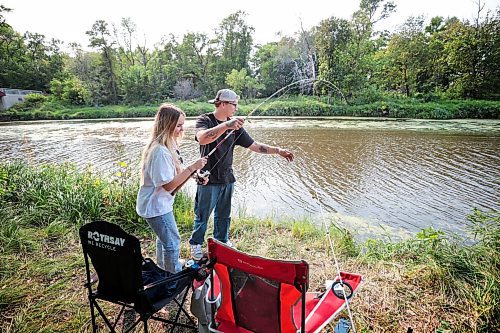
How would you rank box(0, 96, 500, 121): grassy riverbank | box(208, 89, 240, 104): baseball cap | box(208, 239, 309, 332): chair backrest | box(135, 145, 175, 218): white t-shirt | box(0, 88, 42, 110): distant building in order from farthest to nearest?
1. box(0, 88, 42, 110): distant building
2. box(0, 96, 500, 121): grassy riverbank
3. box(208, 89, 240, 104): baseball cap
4. box(135, 145, 175, 218): white t-shirt
5. box(208, 239, 309, 332): chair backrest

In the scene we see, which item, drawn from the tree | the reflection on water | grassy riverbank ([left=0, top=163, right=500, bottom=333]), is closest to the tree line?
the tree

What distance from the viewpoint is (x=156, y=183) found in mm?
1890

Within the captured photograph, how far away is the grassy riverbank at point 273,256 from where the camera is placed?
2.05 metres

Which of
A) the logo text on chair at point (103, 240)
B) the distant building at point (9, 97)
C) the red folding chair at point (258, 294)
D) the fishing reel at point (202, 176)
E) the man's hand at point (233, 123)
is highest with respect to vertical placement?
the distant building at point (9, 97)

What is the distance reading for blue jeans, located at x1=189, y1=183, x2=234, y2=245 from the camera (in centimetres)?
265

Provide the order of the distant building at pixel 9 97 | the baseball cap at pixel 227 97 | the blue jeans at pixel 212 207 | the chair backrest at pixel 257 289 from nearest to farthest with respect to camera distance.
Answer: the chair backrest at pixel 257 289 → the baseball cap at pixel 227 97 → the blue jeans at pixel 212 207 → the distant building at pixel 9 97

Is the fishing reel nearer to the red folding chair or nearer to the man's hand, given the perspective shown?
the man's hand

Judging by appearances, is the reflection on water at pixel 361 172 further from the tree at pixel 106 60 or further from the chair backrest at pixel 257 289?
the tree at pixel 106 60

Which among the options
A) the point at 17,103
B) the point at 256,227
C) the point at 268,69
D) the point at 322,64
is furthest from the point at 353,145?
the point at 17,103

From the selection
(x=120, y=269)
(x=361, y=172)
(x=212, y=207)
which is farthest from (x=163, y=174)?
(x=361, y=172)

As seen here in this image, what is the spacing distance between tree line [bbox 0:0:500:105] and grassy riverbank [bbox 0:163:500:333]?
17473mm

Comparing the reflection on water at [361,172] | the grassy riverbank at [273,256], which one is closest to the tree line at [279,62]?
the reflection on water at [361,172]

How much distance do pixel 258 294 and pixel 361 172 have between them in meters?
7.42

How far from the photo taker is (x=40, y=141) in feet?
46.5
